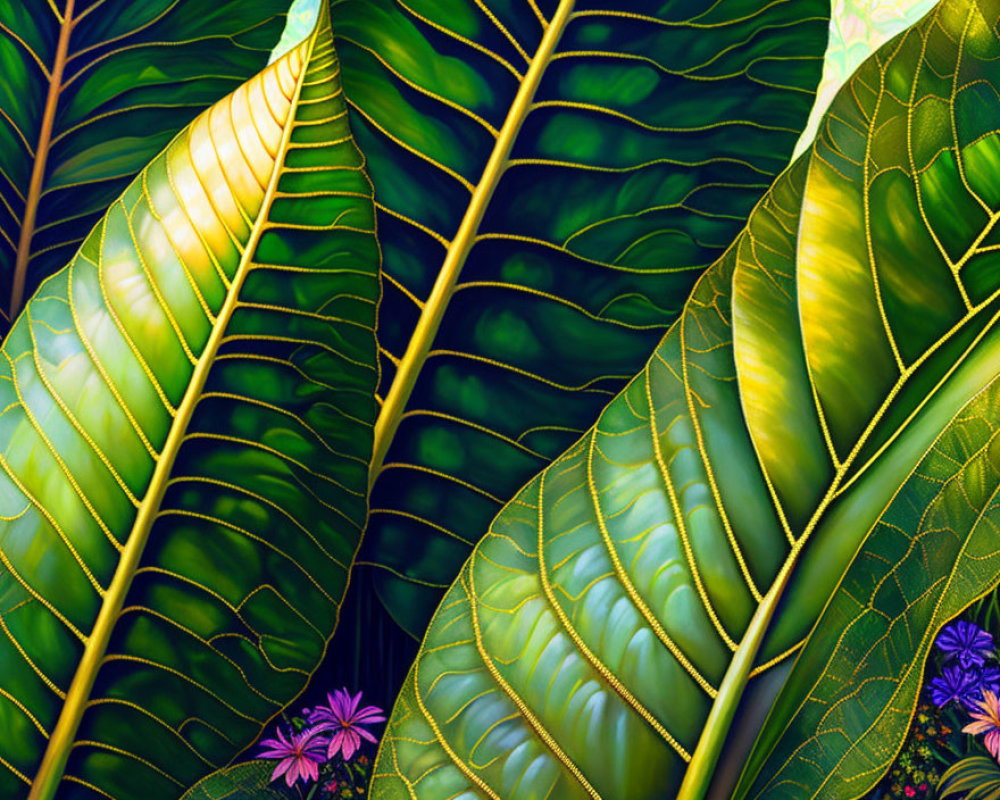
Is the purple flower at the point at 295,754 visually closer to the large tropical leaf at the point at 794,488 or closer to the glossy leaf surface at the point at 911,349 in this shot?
the large tropical leaf at the point at 794,488

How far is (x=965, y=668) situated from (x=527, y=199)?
0.36 meters

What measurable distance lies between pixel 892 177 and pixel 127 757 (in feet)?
1.33

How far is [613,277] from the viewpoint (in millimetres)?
428

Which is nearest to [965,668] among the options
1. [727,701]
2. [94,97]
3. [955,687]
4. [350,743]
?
[955,687]

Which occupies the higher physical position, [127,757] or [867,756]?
[127,757]

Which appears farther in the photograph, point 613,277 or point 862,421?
point 613,277

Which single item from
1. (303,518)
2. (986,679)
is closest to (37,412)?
(303,518)

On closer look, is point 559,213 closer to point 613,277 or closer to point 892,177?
point 613,277

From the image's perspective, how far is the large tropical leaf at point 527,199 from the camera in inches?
15.5

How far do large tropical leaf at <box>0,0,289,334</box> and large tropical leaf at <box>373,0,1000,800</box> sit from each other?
354 mm

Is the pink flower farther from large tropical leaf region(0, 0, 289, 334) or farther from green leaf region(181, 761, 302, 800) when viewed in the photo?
large tropical leaf region(0, 0, 289, 334)

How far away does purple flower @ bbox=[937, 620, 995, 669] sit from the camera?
1.46 feet

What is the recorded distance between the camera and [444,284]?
17.0 inches

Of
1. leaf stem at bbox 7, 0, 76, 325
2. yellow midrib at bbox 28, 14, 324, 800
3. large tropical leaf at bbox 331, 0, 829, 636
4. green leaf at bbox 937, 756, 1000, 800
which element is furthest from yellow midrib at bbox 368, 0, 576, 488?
green leaf at bbox 937, 756, 1000, 800
